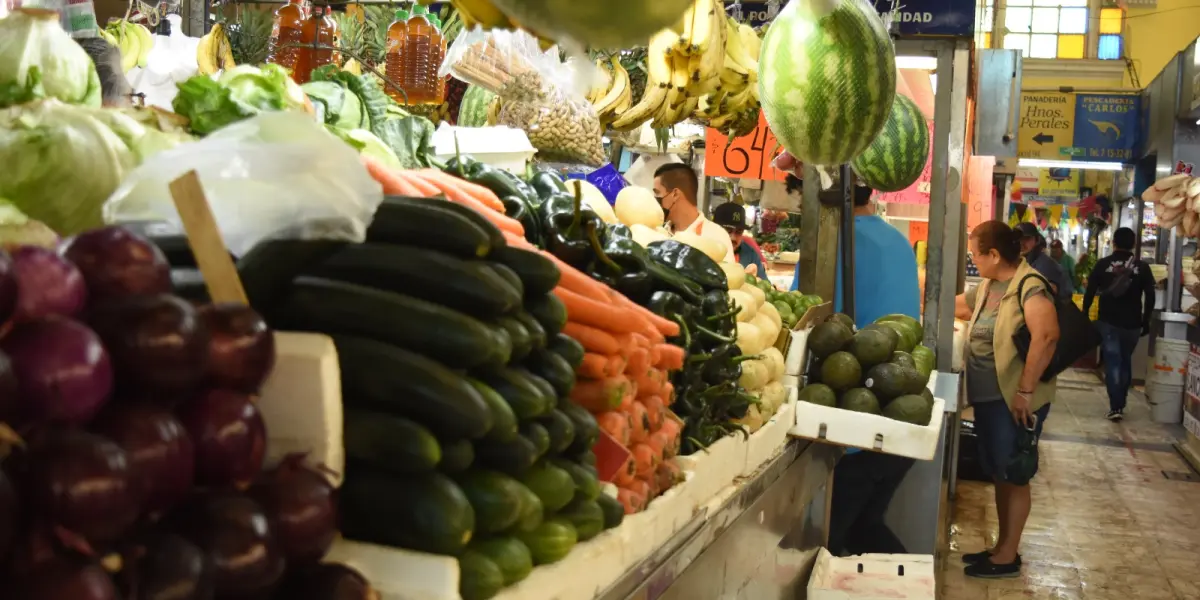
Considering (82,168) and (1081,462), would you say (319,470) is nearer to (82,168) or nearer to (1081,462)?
(82,168)

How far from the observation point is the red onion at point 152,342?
93 cm

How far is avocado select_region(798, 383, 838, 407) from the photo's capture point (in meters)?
3.78

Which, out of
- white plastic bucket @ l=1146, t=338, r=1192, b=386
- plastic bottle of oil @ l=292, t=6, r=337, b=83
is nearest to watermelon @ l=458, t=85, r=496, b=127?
plastic bottle of oil @ l=292, t=6, r=337, b=83

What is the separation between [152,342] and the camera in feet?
3.05

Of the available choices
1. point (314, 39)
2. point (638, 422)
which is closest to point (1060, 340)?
point (314, 39)

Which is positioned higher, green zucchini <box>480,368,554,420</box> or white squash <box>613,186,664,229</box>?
white squash <box>613,186,664,229</box>

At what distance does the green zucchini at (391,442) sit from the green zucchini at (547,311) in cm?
41

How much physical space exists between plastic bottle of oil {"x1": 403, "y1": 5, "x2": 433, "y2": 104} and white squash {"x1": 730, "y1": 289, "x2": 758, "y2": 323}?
1357 mm

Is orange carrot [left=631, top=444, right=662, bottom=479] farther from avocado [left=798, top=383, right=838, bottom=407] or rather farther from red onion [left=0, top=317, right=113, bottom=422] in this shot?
avocado [left=798, top=383, right=838, bottom=407]

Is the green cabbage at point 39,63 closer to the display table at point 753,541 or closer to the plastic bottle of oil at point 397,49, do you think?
the display table at point 753,541

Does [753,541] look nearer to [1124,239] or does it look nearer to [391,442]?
[391,442]

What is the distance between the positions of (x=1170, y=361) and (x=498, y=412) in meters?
11.8

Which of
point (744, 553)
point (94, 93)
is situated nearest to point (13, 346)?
point (94, 93)

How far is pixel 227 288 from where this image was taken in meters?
1.23
